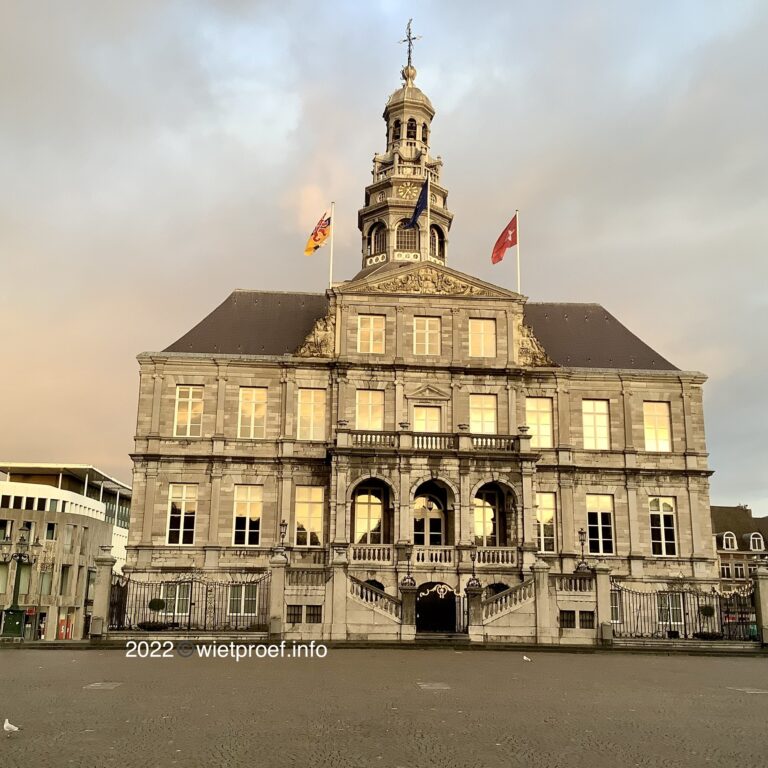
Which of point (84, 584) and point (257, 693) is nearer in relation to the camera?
point (257, 693)

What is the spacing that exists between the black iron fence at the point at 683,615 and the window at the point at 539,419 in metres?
7.89

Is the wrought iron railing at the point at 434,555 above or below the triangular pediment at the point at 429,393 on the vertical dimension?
below

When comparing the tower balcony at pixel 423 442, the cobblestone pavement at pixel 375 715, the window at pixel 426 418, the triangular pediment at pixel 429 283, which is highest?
the triangular pediment at pixel 429 283

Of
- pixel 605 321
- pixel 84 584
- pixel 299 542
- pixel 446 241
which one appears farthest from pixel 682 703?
pixel 84 584

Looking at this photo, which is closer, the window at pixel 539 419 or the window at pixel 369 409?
the window at pixel 369 409

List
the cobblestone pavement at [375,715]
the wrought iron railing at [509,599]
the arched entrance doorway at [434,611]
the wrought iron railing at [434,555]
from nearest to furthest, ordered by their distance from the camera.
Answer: the cobblestone pavement at [375,715], the wrought iron railing at [509,599], the wrought iron railing at [434,555], the arched entrance doorway at [434,611]

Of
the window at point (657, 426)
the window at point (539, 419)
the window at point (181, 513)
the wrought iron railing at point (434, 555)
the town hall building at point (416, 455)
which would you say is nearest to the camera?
the wrought iron railing at point (434, 555)

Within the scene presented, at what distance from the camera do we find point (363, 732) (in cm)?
1074

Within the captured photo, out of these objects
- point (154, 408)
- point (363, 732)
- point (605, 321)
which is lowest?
point (363, 732)

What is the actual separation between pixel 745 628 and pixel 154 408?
2729cm

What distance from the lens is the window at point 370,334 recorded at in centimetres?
4091

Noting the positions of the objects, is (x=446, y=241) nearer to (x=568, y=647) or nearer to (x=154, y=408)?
(x=154, y=408)

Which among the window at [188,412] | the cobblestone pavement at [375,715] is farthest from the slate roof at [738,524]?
the cobblestone pavement at [375,715]

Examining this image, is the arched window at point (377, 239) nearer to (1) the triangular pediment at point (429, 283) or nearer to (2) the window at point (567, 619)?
(1) the triangular pediment at point (429, 283)
